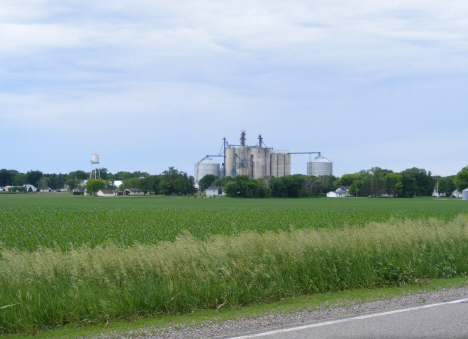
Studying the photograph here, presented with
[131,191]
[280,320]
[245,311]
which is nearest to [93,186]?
[131,191]

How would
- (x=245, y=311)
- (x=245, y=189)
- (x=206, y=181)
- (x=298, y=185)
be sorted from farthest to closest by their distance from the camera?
(x=206, y=181)
(x=298, y=185)
(x=245, y=189)
(x=245, y=311)

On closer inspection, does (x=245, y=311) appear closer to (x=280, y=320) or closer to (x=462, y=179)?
(x=280, y=320)

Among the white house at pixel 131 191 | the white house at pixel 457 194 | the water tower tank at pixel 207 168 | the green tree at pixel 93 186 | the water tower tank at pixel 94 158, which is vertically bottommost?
the white house at pixel 457 194

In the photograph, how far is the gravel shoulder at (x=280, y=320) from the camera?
278 inches

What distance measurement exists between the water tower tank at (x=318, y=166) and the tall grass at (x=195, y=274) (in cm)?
15098

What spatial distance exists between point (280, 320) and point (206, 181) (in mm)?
149190

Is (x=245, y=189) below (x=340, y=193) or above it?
above

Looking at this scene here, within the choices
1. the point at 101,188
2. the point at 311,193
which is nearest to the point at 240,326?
the point at 311,193

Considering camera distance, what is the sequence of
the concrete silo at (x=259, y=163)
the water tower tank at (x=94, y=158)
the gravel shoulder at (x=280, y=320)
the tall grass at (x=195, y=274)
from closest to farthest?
1. the gravel shoulder at (x=280, y=320)
2. the tall grass at (x=195, y=274)
3. the concrete silo at (x=259, y=163)
4. the water tower tank at (x=94, y=158)

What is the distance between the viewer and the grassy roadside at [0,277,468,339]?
24.4 feet

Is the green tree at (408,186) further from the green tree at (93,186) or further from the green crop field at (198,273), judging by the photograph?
the green crop field at (198,273)

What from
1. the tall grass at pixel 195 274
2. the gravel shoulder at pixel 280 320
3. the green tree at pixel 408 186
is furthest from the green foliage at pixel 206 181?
the gravel shoulder at pixel 280 320

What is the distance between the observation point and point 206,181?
156500 mm

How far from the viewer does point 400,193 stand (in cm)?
14625
